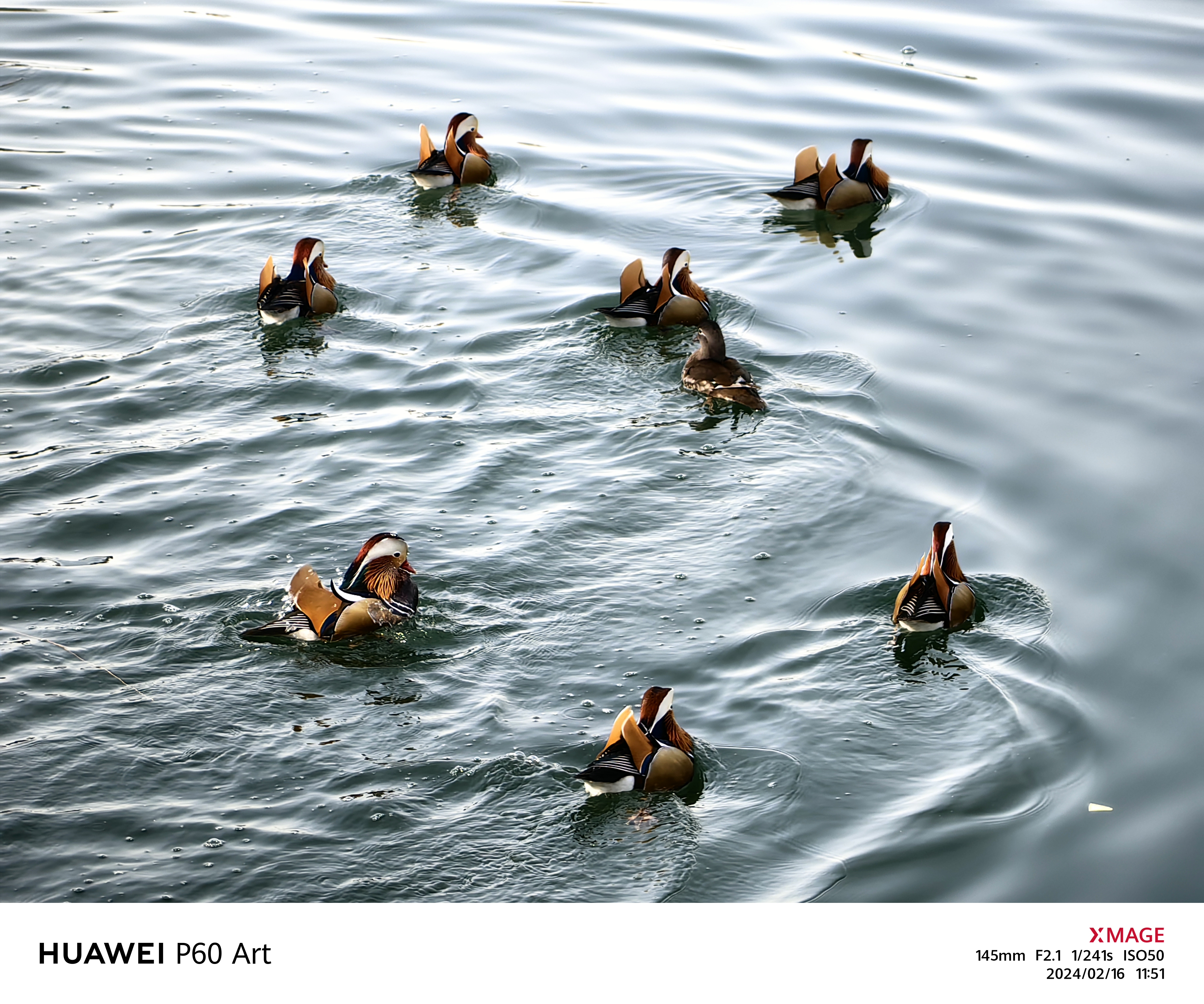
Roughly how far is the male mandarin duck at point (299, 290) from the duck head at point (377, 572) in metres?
4.10

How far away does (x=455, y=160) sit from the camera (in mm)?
14266

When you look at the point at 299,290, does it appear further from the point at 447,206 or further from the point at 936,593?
the point at 936,593

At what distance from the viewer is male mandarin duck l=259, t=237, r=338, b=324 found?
37.0 ft

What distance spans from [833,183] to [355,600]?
8.18 metres

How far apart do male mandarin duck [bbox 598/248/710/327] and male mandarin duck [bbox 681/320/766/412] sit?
81 centimetres

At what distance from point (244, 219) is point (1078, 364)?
8105mm

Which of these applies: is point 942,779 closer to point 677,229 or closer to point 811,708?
point 811,708

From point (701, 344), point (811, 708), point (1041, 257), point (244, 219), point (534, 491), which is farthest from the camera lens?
point (244, 219)

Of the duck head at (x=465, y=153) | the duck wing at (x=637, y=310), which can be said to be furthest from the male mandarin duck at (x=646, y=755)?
the duck head at (x=465, y=153)

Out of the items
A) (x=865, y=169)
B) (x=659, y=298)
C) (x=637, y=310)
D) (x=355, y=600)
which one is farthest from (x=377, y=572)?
(x=865, y=169)

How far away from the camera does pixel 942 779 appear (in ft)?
22.2

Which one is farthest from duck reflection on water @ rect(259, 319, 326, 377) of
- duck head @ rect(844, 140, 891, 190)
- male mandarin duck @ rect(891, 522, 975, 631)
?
duck head @ rect(844, 140, 891, 190)

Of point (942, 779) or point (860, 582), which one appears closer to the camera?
point (942, 779)
